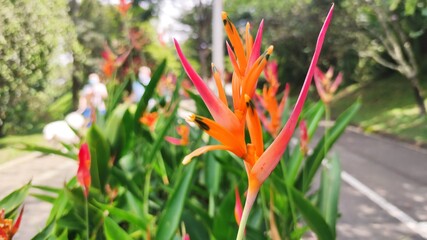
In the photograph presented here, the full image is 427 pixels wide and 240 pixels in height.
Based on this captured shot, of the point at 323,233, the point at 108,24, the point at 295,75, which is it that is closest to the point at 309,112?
the point at 323,233

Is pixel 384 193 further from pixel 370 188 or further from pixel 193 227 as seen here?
pixel 193 227

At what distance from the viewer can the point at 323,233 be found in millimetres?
1022

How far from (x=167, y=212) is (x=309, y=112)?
1.05 metres

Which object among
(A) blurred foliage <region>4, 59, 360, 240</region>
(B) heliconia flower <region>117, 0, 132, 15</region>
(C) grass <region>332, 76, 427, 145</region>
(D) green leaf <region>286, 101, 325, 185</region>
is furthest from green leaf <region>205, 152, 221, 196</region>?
(C) grass <region>332, 76, 427, 145</region>

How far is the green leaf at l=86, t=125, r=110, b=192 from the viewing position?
134 cm

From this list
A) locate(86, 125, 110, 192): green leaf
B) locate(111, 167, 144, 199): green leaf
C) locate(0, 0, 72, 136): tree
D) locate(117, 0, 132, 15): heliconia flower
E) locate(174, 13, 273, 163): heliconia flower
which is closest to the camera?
locate(174, 13, 273, 163): heliconia flower

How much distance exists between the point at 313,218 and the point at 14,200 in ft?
2.31

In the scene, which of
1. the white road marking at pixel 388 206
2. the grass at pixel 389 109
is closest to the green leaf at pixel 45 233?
the white road marking at pixel 388 206

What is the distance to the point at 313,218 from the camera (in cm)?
102

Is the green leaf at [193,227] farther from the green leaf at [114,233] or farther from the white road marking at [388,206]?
Result: the white road marking at [388,206]

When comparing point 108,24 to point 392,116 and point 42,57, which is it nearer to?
point 392,116

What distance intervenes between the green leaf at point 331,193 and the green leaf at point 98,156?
662 millimetres

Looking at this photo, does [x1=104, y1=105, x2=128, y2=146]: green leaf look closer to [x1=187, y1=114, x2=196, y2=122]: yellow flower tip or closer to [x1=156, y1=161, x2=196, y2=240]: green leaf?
[x1=156, y1=161, x2=196, y2=240]: green leaf

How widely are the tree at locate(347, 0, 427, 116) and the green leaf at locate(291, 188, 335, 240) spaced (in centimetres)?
933
